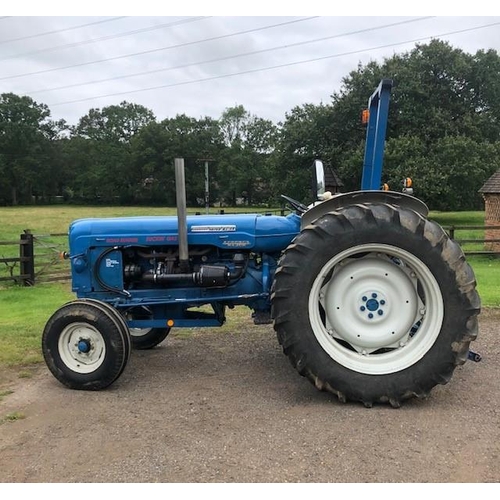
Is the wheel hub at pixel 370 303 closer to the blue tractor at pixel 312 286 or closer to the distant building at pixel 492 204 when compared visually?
the blue tractor at pixel 312 286

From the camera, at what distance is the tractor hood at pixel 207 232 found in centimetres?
482

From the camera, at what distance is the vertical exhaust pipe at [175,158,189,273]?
14.3 feet

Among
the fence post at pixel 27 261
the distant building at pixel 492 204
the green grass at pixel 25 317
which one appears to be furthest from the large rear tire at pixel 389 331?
the distant building at pixel 492 204

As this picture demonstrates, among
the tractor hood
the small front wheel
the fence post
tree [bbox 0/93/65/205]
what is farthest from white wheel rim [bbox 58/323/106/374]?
tree [bbox 0/93/65/205]

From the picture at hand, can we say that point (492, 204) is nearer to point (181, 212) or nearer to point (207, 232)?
point (207, 232)

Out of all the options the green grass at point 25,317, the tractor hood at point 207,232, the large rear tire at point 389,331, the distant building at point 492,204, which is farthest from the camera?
the distant building at point 492,204

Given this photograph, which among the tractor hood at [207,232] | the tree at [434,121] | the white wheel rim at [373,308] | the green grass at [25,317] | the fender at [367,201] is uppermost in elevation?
the tree at [434,121]

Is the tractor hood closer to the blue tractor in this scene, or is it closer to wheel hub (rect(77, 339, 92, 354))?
the blue tractor

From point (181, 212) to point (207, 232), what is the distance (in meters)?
0.46

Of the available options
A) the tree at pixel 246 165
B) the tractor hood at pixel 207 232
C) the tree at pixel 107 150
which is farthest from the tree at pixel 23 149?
the tractor hood at pixel 207 232

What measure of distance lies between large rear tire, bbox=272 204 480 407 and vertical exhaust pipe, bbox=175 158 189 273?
1.00 m

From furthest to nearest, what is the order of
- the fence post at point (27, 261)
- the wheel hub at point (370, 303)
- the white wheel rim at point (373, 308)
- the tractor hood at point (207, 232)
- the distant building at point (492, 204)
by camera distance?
the distant building at point (492, 204)
the fence post at point (27, 261)
the tractor hood at point (207, 232)
the wheel hub at point (370, 303)
the white wheel rim at point (373, 308)

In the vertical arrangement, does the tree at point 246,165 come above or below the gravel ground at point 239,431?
above

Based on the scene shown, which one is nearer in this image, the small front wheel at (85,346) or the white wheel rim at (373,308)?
the white wheel rim at (373,308)
